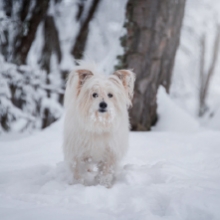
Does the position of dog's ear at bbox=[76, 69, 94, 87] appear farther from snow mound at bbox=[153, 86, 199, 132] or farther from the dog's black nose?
snow mound at bbox=[153, 86, 199, 132]

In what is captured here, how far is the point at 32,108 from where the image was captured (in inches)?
246

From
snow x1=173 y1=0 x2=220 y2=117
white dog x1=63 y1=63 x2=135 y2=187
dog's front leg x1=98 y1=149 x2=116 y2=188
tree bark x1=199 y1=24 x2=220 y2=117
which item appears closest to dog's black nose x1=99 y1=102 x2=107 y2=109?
white dog x1=63 y1=63 x2=135 y2=187

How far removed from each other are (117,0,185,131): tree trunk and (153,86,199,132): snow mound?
0.46 metres

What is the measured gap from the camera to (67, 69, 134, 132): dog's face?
Answer: 3.48m

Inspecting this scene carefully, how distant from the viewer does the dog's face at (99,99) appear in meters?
3.48

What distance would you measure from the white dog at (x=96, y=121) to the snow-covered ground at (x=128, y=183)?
0.79ft

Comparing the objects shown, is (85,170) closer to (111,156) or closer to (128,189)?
(111,156)

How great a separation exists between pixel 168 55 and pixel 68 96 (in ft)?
12.7

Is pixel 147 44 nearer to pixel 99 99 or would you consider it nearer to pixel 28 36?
pixel 28 36

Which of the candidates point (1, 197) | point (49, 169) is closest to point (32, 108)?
point (49, 169)

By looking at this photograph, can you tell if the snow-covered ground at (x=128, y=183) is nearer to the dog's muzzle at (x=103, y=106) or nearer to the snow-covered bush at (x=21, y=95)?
the snow-covered bush at (x=21, y=95)

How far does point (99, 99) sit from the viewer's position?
3.51 meters

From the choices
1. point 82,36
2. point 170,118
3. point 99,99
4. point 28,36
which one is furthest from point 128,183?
point 82,36

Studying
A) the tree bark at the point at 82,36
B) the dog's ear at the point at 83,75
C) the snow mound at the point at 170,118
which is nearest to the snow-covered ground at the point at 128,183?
the snow mound at the point at 170,118
